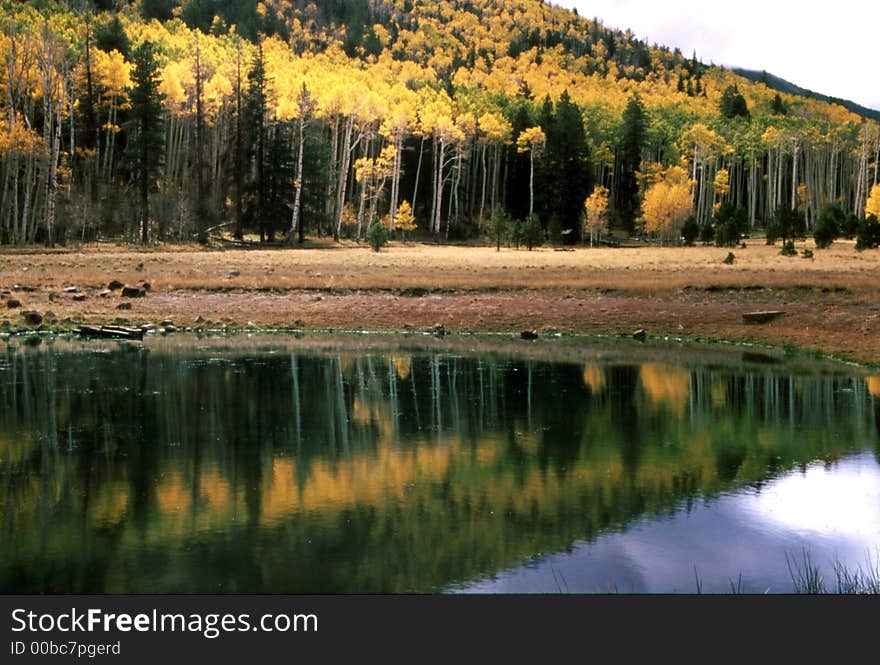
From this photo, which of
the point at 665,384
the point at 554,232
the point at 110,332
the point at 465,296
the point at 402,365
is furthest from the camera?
the point at 554,232

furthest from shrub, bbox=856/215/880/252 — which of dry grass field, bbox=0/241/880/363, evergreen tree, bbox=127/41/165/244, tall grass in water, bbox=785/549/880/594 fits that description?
tall grass in water, bbox=785/549/880/594

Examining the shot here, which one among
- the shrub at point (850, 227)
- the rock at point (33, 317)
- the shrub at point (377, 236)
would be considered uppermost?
the shrub at point (850, 227)

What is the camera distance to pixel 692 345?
28.7 metres

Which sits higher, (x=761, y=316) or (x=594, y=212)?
(x=594, y=212)

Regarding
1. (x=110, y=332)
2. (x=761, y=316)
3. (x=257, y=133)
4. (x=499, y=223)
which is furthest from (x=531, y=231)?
(x=110, y=332)

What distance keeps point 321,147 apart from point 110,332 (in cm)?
5262

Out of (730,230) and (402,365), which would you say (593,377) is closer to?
(402,365)

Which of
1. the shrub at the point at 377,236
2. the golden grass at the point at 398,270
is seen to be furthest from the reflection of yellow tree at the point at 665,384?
the shrub at the point at 377,236

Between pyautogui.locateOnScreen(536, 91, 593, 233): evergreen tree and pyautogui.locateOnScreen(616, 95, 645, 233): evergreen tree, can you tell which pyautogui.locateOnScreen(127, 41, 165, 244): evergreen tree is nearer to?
pyautogui.locateOnScreen(536, 91, 593, 233): evergreen tree

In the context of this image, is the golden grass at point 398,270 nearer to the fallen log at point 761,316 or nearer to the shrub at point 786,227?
the fallen log at point 761,316

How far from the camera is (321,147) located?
78500 mm

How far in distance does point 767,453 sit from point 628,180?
9587 cm

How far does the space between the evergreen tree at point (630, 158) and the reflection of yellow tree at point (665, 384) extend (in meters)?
81.9

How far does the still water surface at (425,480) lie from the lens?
899 cm
